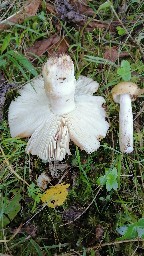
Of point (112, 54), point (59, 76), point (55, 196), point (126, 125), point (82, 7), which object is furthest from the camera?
point (82, 7)

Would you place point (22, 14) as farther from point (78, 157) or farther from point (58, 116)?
point (78, 157)

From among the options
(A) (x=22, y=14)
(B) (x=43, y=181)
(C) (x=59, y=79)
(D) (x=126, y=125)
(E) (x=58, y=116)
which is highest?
(A) (x=22, y=14)

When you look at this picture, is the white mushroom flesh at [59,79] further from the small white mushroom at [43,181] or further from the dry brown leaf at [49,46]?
the dry brown leaf at [49,46]

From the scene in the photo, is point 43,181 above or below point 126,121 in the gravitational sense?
below

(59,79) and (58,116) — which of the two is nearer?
(59,79)

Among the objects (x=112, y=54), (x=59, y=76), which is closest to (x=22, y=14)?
(x=112, y=54)

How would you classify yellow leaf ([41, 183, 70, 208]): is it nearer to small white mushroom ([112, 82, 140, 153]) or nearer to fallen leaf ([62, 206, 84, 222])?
fallen leaf ([62, 206, 84, 222])
